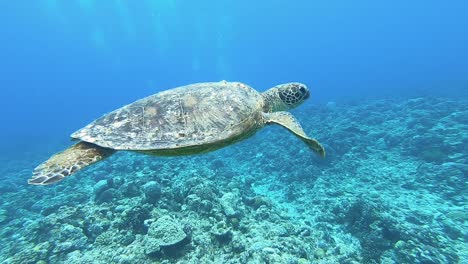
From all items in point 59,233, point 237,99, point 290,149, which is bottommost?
point 290,149

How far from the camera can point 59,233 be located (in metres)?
7.14

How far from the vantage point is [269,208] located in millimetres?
8570

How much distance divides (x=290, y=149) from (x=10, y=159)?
25069 mm

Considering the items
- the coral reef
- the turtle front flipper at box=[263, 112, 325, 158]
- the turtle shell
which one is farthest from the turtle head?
the coral reef

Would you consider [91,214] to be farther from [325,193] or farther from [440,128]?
[440,128]

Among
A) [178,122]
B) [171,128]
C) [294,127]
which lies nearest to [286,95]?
[294,127]

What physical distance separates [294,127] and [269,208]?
174 inches

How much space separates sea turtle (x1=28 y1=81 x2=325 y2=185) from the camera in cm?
419

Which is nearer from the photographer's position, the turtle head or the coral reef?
the turtle head

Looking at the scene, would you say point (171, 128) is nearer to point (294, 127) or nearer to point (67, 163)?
point (67, 163)

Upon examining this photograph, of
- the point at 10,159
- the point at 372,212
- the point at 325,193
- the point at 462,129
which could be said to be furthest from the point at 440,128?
→ the point at 10,159

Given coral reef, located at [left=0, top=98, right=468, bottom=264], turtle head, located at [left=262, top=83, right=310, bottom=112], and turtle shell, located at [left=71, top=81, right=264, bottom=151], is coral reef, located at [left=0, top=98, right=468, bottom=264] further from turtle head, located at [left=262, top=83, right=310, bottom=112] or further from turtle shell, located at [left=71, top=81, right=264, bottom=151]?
turtle head, located at [left=262, top=83, right=310, bottom=112]

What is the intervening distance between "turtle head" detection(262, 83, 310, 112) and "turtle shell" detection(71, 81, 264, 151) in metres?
1.14

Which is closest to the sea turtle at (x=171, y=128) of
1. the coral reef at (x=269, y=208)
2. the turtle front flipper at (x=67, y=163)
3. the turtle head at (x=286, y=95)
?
the turtle front flipper at (x=67, y=163)
